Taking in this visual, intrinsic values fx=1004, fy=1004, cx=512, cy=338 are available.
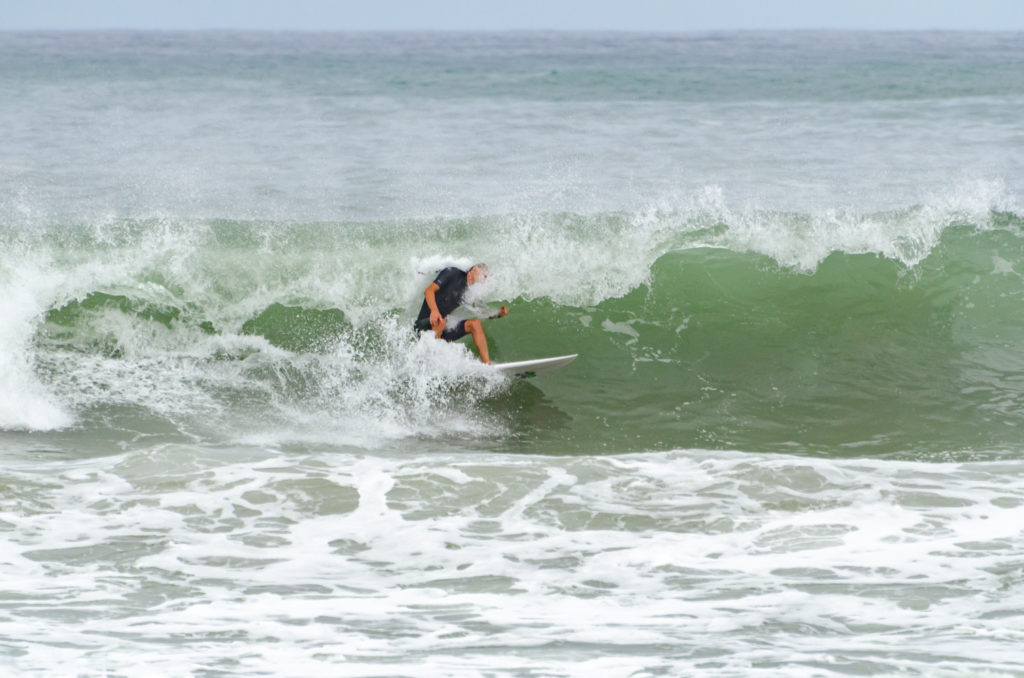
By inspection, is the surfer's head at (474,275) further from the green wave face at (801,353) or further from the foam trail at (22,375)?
the foam trail at (22,375)

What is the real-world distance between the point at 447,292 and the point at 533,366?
104 cm

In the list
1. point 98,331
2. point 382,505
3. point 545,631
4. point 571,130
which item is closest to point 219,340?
point 98,331

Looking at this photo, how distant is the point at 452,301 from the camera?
349 inches

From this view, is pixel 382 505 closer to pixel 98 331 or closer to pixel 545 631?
pixel 545 631

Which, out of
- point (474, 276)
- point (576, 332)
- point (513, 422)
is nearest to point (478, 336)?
point (474, 276)

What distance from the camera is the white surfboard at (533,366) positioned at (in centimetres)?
894

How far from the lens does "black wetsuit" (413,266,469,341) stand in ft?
28.8

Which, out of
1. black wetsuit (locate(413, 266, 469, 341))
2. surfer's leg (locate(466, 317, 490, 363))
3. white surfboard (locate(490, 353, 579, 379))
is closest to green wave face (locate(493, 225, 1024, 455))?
white surfboard (locate(490, 353, 579, 379))

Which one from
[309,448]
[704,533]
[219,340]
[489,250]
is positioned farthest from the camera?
[489,250]

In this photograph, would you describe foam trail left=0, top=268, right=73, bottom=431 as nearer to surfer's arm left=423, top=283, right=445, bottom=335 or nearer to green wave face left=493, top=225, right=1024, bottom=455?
surfer's arm left=423, top=283, right=445, bottom=335

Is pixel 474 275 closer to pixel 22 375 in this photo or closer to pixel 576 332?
pixel 576 332

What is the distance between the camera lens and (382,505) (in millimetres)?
6445

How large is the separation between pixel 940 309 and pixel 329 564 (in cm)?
762

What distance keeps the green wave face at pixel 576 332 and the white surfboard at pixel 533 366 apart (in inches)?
4.9
